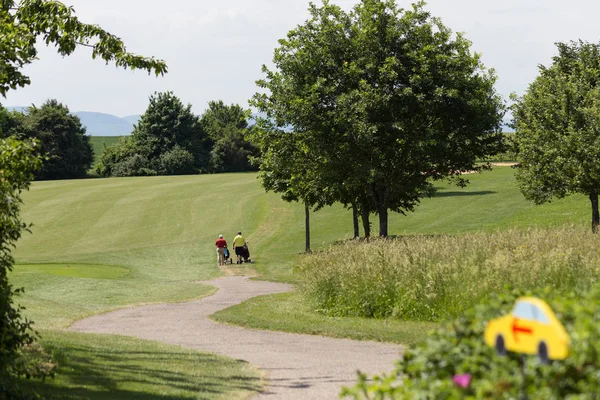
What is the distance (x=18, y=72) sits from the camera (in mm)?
12008

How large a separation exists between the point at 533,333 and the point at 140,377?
8287mm

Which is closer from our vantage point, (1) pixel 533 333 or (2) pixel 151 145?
(1) pixel 533 333

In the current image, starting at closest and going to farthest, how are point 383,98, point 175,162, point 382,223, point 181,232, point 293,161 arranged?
point 383,98 → point 382,223 → point 293,161 → point 181,232 → point 175,162

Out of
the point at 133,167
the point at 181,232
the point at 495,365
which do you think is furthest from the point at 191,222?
the point at 133,167

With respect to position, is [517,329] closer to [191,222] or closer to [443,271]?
[443,271]

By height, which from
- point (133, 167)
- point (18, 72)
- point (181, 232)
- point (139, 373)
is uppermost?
point (133, 167)

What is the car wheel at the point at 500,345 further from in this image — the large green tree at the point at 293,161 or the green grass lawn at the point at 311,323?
the large green tree at the point at 293,161

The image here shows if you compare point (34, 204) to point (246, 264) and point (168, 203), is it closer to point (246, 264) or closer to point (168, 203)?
point (168, 203)

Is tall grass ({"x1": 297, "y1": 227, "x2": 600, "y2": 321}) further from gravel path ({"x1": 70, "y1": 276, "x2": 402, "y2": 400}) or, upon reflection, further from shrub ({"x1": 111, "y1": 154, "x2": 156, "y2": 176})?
shrub ({"x1": 111, "y1": 154, "x2": 156, "y2": 176})

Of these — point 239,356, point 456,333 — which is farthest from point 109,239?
point 456,333

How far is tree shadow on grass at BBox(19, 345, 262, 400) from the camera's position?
411 inches

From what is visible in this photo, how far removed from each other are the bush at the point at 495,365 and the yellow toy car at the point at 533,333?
1.00ft

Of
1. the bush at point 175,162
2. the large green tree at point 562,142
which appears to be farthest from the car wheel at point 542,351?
the bush at point 175,162

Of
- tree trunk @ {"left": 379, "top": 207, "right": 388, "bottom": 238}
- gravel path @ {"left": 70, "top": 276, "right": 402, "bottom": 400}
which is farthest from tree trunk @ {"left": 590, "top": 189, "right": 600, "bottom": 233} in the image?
gravel path @ {"left": 70, "top": 276, "right": 402, "bottom": 400}
